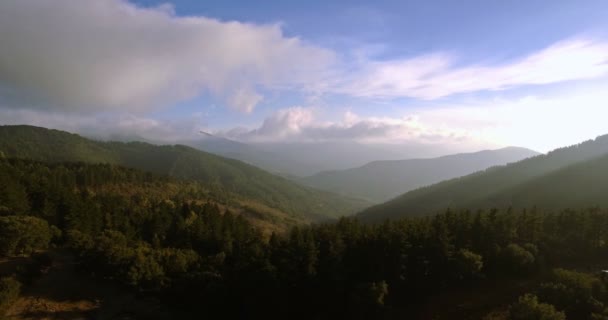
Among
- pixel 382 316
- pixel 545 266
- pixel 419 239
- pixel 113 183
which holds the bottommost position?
pixel 382 316

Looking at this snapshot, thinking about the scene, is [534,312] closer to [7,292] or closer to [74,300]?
[74,300]

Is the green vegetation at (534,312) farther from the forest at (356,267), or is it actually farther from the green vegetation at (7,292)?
the green vegetation at (7,292)

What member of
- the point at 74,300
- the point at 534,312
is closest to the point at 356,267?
the point at 534,312

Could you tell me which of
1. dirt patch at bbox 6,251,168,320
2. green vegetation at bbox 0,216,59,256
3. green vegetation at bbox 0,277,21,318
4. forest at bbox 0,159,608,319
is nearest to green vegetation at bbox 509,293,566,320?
forest at bbox 0,159,608,319

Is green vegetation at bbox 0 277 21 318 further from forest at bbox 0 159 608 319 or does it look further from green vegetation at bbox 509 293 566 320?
green vegetation at bbox 509 293 566 320

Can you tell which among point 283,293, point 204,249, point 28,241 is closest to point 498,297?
point 283,293

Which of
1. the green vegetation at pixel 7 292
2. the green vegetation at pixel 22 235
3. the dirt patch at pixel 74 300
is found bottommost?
the dirt patch at pixel 74 300

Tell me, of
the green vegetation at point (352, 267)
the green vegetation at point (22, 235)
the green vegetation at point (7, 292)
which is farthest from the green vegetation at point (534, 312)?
the green vegetation at point (22, 235)

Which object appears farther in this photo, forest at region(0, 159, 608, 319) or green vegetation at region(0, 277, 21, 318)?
forest at region(0, 159, 608, 319)

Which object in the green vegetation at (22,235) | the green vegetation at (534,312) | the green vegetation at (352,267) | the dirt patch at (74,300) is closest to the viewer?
the green vegetation at (534,312)

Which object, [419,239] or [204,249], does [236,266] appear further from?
[419,239]

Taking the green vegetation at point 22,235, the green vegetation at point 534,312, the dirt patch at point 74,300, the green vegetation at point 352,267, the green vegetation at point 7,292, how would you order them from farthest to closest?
the green vegetation at point 22,235, the green vegetation at point 352,267, the dirt patch at point 74,300, the green vegetation at point 7,292, the green vegetation at point 534,312
